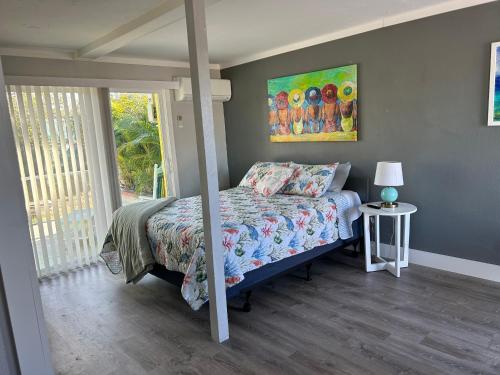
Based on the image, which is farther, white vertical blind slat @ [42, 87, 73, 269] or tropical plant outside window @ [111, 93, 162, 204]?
tropical plant outside window @ [111, 93, 162, 204]

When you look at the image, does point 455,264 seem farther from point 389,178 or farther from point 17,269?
point 17,269

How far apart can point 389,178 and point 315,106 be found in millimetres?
1321

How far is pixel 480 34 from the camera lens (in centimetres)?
306

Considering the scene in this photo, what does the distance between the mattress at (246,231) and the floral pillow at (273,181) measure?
0.16 metres

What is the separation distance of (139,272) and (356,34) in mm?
3158

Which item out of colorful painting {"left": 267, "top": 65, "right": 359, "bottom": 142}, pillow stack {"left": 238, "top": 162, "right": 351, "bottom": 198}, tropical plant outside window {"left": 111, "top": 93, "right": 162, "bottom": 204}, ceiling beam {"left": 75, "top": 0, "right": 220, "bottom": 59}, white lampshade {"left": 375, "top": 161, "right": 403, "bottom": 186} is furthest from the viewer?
tropical plant outside window {"left": 111, "top": 93, "right": 162, "bottom": 204}

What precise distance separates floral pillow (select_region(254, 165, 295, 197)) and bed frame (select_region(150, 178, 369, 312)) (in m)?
0.81

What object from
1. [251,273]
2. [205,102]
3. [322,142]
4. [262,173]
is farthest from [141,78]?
[251,273]

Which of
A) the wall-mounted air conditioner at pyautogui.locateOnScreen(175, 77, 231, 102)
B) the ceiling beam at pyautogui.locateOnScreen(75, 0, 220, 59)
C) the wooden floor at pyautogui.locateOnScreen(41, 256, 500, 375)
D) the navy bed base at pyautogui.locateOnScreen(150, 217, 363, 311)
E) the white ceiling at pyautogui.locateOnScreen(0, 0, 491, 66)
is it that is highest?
the white ceiling at pyautogui.locateOnScreen(0, 0, 491, 66)

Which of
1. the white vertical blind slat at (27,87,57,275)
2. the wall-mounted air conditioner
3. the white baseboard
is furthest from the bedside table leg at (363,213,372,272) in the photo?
the white vertical blind slat at (27,87,57,275)

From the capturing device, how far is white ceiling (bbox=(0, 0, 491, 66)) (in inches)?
107

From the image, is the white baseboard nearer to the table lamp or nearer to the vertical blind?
the table lamp

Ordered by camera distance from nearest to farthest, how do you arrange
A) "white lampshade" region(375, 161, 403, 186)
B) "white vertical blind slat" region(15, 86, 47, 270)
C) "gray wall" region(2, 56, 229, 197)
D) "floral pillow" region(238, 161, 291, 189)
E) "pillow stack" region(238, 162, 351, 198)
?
"white lampshade" region(375, 161, 403, 186) → "white vertical blind slat" region(15, 86, 47, 270) → "gray wall" region(2, 56, 229, 197) → "pillow stack" region(238, 162, 351, 198) → "floral pillow" region(238, 161, 291, 189)

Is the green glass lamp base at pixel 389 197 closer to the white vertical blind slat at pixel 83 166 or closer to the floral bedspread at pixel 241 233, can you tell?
the floral bedspread at pixel 241 233
